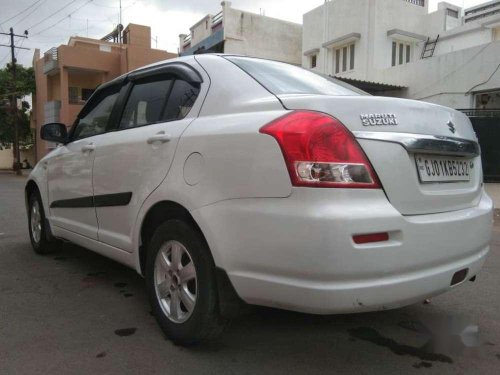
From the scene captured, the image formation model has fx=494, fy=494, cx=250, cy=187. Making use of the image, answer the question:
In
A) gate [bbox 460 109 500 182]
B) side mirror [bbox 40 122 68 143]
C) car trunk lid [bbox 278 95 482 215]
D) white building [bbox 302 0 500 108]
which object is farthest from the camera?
white building [bbox 302 0 500 108]

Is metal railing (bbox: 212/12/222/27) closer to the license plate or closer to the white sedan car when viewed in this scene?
the white sedan car

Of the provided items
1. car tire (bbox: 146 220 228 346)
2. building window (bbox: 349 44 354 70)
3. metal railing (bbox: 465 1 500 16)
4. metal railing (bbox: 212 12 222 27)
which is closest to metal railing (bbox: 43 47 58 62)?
metal railing (bbox: 212 12 222 27)

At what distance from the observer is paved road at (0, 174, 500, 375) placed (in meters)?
2.72

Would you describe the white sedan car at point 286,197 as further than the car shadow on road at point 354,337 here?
No

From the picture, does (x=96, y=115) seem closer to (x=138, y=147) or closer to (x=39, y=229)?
(x=138, y=147)

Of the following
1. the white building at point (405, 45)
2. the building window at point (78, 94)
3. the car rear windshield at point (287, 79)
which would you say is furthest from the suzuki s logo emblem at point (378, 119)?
the building window at point (78, 94)

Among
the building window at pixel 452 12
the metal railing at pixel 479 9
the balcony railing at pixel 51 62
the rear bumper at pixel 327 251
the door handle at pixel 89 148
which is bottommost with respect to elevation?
the rear bumper at pixel 327 251

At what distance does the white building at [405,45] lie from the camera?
17.4 meters

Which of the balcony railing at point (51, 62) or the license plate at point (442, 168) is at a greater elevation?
the balcony railing at point (51, 62)

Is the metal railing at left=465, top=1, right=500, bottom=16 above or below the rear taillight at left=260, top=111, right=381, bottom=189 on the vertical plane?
above

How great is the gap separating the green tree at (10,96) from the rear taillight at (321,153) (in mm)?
34217

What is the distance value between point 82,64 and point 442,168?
93.1ft

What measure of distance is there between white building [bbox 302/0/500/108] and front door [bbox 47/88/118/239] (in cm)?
1453

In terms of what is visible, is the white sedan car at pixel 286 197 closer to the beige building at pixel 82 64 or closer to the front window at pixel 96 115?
the front window at pixel 96 115
